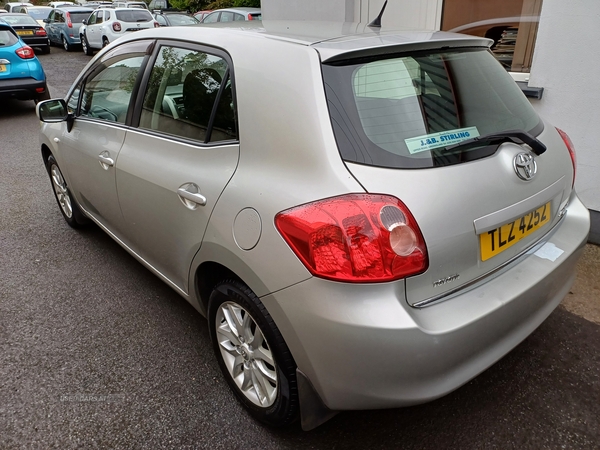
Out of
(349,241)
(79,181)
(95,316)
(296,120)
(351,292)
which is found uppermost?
(296,120)

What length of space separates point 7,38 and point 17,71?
0.69 m

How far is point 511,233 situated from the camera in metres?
1.90

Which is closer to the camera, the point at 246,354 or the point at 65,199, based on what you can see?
the point at 246,354

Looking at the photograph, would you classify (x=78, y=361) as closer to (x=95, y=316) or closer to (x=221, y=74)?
(x=95, y=316)

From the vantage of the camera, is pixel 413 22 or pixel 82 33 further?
pixel 82 33

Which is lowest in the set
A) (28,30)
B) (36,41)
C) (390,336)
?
(36,41)

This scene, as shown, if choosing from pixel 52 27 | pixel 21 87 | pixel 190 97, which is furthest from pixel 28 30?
pixel 190 97

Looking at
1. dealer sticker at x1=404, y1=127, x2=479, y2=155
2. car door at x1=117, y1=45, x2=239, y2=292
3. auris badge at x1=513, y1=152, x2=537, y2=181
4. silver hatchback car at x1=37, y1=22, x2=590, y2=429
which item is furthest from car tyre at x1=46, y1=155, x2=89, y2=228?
auris badge at x1=513, y1=152, x2=537, y2=181

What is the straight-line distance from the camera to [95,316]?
305 centimetres

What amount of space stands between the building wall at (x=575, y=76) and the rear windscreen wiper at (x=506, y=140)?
2.08 meters

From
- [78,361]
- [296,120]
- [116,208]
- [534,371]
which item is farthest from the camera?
[116,208]

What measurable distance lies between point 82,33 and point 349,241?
19.0m

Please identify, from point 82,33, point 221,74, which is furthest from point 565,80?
point 82,33

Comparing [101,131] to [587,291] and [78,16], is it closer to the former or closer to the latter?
[587,291]
